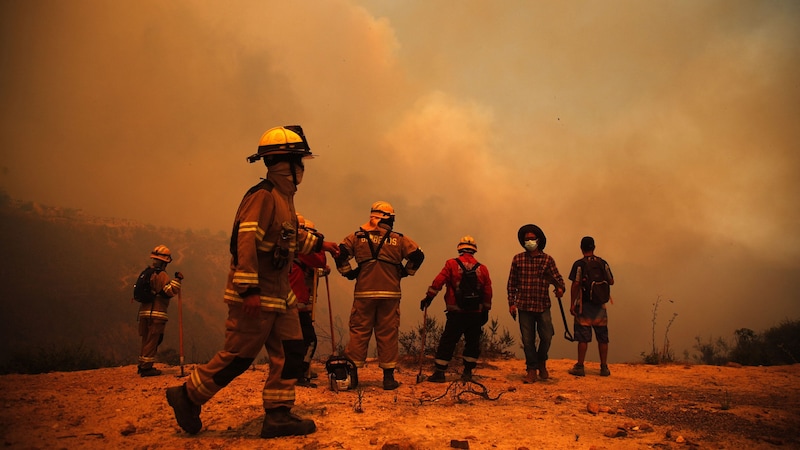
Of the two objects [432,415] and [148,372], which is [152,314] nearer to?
[148,372]

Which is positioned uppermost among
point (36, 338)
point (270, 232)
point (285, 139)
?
point (285, 139)

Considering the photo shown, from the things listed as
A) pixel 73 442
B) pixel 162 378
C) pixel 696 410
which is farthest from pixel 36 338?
pixel 696 410

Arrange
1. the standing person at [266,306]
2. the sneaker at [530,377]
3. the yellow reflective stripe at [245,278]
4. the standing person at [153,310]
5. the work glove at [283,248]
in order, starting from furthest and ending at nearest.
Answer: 1. the standing person at [153,310]
2. the sneaker at [530,377]
3. the work glove at [283,248]
4. the standing person at [266,306]
5. the yellow reflective stripe at [245,278]

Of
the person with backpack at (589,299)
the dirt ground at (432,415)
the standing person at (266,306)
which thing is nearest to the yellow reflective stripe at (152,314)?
the dirt ground at (432,415)

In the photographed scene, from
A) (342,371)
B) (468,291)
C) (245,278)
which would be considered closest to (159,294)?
(342,371)

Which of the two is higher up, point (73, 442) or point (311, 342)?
point (311, 342)

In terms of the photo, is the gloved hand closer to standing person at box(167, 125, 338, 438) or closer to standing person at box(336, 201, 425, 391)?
standing person at box(336, 201, 425, 391)

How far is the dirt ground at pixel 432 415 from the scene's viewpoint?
4.33 metres

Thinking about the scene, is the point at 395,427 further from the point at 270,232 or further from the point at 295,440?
the point at 270,232

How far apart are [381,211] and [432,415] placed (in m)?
3.27

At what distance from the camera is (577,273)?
29.1ft

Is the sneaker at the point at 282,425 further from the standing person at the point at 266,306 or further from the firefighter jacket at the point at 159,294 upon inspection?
the firefighter jacket at the point at 159,294

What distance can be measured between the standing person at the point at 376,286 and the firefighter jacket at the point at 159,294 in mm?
3534

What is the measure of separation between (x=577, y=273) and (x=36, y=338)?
26240 mm
